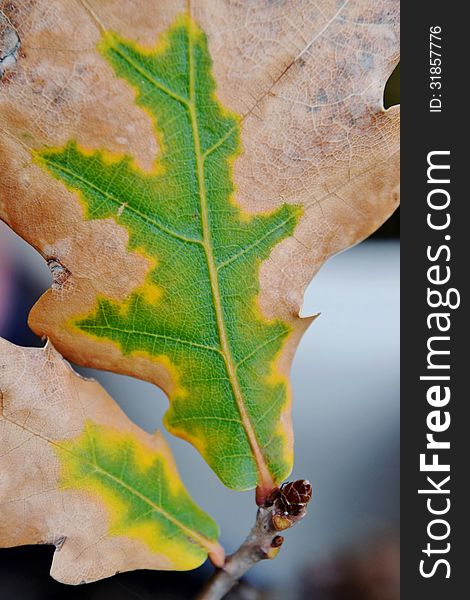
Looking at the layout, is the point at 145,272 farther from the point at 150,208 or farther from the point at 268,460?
the point at 268,460

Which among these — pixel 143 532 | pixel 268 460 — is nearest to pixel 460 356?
pixel 268 460

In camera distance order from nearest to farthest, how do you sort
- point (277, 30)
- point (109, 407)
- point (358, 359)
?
1. point (277, 30)
2. point (109, 407)
3. point (358, 359)

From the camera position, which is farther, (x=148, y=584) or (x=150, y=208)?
(x=148, y=584)

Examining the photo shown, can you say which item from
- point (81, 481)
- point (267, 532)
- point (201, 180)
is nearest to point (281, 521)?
point (267, 532)
